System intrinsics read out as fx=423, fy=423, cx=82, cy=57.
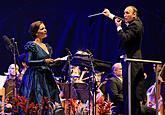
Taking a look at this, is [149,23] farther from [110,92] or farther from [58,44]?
[110,92]

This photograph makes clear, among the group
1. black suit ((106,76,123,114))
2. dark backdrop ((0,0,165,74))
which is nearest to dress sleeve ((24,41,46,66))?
black suit ((106,76,123,114))

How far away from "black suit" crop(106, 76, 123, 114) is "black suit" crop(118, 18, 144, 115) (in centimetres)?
101

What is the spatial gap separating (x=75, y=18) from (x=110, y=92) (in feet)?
13.7

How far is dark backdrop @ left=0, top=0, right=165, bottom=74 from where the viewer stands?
1027cm

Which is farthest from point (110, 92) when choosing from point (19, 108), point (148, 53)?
point (148, 53)

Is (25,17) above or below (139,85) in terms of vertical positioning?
above

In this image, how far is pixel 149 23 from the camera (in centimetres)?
1034

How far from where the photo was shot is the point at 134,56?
19.4 feet

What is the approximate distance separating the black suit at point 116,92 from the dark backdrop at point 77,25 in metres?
3.32

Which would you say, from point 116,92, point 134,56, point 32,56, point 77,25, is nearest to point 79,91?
point 116,92

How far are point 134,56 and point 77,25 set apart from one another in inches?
202

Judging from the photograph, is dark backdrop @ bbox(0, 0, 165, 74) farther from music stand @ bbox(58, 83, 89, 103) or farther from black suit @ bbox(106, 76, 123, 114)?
black suit @ bbox(106, 76, 123, 114)

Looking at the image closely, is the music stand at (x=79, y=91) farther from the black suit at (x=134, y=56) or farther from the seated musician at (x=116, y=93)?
the black suit at (x=134, y=56)

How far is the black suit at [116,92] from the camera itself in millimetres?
6871
